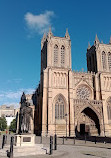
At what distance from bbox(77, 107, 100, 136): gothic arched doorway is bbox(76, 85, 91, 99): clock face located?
3.31 metres

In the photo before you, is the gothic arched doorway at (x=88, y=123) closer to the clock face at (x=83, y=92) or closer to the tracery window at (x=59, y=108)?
the clock face at (x=83, y=92)

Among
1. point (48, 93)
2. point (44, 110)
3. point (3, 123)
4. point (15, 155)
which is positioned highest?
point (48, 93)

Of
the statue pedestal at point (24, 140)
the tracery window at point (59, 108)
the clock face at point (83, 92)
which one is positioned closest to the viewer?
the statue pedestal at point (24, 140)

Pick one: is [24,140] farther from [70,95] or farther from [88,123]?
[88,123]

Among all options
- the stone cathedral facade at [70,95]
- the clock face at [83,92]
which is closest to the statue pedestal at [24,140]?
the stone cathedral facade at [70,95]

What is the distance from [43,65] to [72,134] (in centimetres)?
1878

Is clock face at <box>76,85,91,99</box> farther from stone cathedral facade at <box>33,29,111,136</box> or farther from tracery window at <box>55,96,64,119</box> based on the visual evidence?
tracery window at <box>55,96,64,119</box>

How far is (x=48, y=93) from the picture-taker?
1390 inches

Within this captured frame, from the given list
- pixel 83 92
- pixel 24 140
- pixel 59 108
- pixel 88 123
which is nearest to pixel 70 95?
pixel 59 108

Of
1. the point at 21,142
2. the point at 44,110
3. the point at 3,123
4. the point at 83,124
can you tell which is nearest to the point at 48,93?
the point at 44,110

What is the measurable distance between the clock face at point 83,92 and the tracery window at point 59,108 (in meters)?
5.32

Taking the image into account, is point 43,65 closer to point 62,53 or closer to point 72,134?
point 62,53

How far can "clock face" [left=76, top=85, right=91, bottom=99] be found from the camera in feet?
130

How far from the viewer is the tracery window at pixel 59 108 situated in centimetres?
3522
